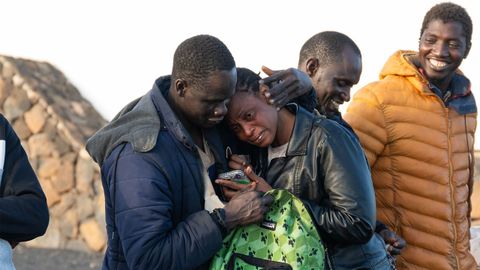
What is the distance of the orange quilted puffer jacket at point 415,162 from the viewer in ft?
12.1

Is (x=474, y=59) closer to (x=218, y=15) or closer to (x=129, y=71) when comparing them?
(x=218, y=15)

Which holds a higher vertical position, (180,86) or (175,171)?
(180,86)

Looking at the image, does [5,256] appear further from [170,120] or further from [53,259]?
[53,259]

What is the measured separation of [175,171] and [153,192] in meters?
0.12

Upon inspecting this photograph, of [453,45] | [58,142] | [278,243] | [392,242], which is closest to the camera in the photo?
→ [278,243]

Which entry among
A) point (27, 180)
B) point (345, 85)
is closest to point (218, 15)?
point (345, 85)

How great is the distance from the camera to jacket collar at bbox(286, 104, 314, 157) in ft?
9.72

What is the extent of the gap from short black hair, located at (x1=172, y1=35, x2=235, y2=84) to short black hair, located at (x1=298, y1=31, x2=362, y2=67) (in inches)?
28.8

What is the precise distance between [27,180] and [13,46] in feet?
17.5

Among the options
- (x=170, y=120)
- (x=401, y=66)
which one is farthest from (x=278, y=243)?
(x=401, y=66)

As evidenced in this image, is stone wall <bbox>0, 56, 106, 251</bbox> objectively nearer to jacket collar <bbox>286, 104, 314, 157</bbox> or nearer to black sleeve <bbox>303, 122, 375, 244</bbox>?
jacket collar <bbox>286, 104, 314, 157</bbox>

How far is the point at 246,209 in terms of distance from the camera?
9.28 ft

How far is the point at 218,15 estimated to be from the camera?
727 cm

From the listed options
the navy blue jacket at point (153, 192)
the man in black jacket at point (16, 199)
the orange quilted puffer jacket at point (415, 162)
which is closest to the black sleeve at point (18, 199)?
the man in black jacket at point (16, 199)
